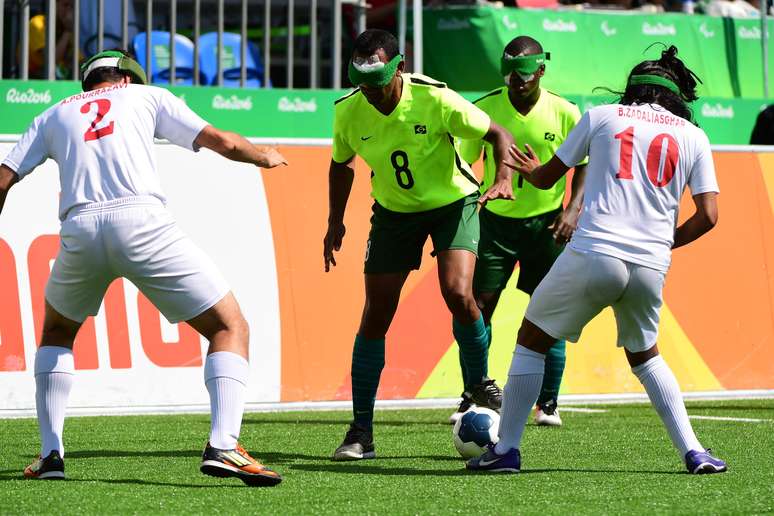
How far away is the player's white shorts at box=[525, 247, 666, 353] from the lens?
618cm

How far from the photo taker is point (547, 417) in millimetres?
8734

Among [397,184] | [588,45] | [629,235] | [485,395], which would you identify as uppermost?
[629,235]

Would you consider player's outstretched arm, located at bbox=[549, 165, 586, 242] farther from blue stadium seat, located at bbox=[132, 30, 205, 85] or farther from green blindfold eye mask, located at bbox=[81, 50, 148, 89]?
blue stadium seat, located at bbox=[132, 30, 205, 85]

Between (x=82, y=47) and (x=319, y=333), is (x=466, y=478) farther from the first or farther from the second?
(x=82, y=47)

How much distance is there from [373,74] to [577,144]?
119cm

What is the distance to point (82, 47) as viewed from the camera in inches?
500

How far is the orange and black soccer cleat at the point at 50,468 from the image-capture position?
627cm

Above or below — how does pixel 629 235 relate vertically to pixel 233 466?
above

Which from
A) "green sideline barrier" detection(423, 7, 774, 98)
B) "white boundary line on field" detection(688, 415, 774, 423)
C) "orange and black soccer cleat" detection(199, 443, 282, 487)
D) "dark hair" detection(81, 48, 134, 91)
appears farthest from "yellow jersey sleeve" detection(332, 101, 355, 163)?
"green sideline barrier" detection(423, 7, 774, 98)

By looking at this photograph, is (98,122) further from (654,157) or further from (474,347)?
(474,347)

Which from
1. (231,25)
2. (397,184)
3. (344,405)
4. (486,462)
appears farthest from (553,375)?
(231,25)

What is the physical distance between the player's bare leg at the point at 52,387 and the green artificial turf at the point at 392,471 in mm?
119

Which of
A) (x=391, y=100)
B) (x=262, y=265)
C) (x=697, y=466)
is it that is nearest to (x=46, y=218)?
(x=262, y=265)

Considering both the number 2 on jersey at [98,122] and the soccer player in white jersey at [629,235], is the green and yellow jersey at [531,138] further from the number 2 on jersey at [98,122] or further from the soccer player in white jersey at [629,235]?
the number 2 on jersey at [98,122]
